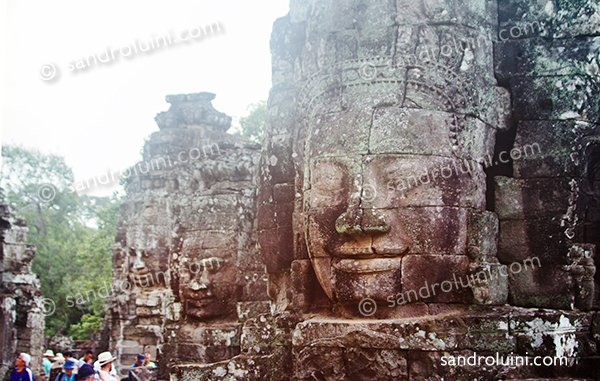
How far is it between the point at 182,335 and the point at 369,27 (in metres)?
5.13

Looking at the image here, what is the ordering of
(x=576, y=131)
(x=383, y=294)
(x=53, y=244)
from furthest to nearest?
(x=53, y=244) → (x=576, y=131) → (x=383, y=294)

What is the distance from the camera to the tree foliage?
28.1 meters

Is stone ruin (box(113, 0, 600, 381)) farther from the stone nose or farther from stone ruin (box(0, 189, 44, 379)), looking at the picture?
stone ruin (box(0, 189, 44, 379))

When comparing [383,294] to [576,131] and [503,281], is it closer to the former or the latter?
[503,281]

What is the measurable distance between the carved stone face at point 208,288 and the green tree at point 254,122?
22411mm

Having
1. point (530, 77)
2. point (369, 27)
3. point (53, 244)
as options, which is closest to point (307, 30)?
point (369, 27)

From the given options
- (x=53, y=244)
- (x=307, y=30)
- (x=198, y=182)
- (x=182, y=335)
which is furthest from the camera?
(x=53, y=244)

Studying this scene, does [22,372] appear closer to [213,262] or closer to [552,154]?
[213,262]

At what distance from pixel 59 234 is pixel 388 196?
3126cm

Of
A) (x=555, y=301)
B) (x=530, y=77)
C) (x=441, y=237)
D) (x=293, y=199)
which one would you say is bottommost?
(x=555, y=301)

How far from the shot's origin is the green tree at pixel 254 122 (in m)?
30.8

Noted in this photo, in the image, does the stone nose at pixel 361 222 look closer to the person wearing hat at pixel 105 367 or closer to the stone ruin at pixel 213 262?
the stone ruin at pixel 213 262

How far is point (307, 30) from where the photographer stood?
18.1 ft

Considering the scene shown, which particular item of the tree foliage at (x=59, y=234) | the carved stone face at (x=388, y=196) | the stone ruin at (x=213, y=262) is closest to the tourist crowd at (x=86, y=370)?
the stone ruin at (x=213, y=262)
